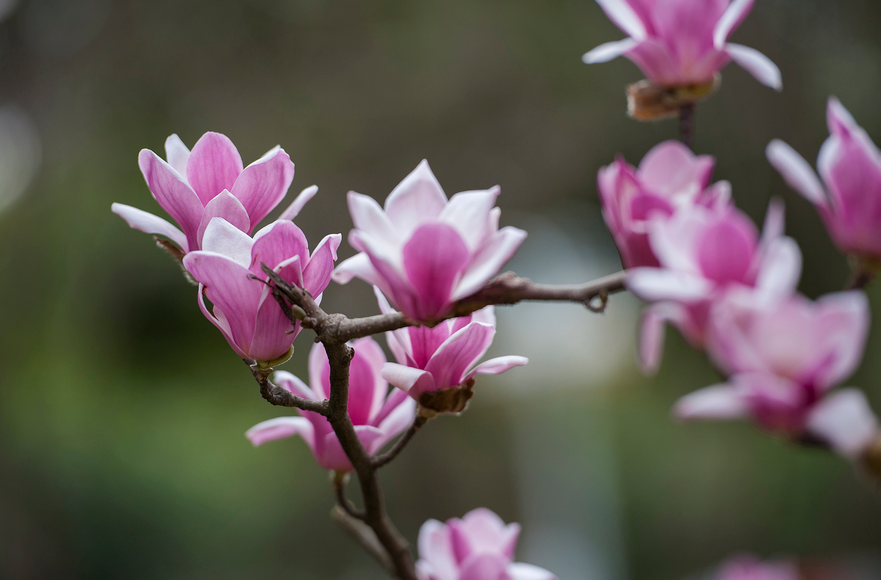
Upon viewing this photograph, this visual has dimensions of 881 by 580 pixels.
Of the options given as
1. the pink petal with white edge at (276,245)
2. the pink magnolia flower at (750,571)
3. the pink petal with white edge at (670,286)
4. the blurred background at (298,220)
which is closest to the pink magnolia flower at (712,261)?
the pink petal with white edge at (670,286)

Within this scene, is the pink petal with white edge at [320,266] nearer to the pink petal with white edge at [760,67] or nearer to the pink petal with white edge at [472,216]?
the pink petal with white edge at [472,216]

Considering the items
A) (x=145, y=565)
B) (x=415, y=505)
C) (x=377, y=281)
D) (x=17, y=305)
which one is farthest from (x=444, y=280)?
(x=17, y=305)

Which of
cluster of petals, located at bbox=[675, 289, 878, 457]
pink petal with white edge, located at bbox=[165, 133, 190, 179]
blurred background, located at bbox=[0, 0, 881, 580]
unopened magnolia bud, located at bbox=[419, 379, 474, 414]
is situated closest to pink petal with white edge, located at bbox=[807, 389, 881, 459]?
cluster of petals, located at bbox=[675, 289, 878, 457]

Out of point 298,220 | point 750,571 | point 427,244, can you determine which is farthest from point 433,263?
point 298,220

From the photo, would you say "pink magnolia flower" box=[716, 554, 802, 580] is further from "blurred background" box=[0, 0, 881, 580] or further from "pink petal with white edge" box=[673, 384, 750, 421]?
"blurred background" box=[0, 0, 881, 580]

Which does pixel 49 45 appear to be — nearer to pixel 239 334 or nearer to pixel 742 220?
pixel 239 334

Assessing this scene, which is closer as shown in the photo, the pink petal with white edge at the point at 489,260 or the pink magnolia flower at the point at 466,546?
the pink petal with white edge at the point at 489,260
